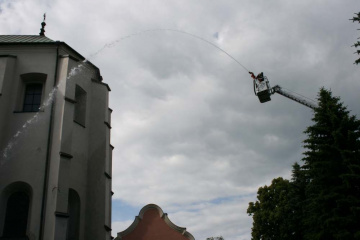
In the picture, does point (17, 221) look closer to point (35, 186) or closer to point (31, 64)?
point (35, 186)

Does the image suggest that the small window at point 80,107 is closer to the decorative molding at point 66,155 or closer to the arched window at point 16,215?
the decorative molding at point 66,155

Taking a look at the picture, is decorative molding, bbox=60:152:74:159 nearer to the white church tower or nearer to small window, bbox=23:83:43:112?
the white church tower

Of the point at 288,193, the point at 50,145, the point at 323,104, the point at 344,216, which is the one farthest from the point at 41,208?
the point at 288,193

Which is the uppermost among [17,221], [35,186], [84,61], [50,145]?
[84,61]

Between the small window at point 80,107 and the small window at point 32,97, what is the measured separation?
6.15 feet

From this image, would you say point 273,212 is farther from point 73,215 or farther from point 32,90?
point 32,90

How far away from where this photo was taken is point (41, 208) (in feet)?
48.0

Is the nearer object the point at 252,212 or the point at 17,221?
the point at 17,221

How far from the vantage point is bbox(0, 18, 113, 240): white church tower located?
14.9 metres

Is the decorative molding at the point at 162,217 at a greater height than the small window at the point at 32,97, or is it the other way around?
the small window at the point at 32,97

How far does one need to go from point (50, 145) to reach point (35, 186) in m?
1.86

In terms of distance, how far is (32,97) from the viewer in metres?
17.9

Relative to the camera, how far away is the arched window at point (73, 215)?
1647 cm

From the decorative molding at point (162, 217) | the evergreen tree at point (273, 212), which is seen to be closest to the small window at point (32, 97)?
the decorative molding at point (162, 217)
